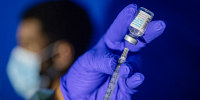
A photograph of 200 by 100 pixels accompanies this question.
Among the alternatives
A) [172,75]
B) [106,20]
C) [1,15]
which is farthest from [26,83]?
[172,75]

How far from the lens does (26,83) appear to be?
90cm

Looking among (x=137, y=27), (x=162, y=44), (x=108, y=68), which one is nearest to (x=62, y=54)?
(x=108, y=68)

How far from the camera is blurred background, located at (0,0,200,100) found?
921 mm

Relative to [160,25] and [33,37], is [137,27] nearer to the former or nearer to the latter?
[160,25]

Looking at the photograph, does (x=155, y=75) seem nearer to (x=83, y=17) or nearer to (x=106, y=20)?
(x=106, y=20)

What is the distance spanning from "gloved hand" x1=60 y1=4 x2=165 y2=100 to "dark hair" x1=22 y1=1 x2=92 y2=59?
0.41ft

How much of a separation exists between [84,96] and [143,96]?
44 cm

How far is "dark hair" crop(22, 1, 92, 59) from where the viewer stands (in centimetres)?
84

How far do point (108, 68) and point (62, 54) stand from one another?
1.06ft

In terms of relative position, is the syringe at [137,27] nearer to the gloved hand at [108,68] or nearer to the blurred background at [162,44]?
the gloved hand at [108,68]

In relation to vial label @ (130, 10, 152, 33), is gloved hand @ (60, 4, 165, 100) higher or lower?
lower

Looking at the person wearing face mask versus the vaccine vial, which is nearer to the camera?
the vaccine vial

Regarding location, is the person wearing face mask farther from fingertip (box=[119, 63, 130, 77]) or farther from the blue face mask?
fingertip (box=[119, 63, 130, 77])

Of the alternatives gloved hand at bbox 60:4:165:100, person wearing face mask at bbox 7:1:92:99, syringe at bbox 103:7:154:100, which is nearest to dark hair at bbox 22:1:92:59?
person wearing face mask at bbox 7:1:92:99
